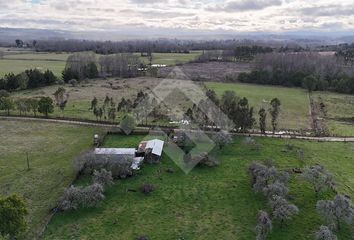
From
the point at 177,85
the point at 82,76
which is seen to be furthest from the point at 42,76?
the point at 177,85

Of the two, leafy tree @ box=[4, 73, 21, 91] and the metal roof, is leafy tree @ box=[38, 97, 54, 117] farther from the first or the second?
leafy tree @ box=[4, 73, 21, 91]

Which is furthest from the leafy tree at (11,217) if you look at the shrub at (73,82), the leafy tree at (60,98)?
the shrub at (73,82)

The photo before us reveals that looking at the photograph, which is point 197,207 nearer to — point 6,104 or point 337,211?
point 337,211

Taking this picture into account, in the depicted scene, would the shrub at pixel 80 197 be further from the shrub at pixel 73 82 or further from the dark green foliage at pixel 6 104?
the shrub at pixel 73 82

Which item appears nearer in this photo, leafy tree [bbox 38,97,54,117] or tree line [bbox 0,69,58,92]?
leafy tree [bbox 38,97,54,117]

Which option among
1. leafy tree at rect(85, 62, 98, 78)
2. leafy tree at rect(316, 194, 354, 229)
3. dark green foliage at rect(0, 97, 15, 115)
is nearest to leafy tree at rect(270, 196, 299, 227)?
leafy tree at rect(316, 194, 354, 229)
